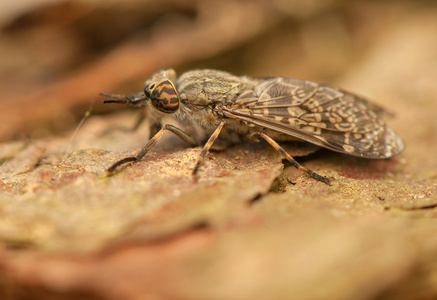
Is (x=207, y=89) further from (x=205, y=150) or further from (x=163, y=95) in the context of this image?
(x=205, y=150)

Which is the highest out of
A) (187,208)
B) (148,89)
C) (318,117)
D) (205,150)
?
(148,89)

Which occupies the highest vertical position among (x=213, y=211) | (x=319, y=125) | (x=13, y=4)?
(x=13, y=4)

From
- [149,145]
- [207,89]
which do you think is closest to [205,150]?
[149,145]

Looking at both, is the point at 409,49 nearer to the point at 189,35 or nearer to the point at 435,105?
the point at 435,105

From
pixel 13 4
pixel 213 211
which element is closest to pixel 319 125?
pixel 213 211

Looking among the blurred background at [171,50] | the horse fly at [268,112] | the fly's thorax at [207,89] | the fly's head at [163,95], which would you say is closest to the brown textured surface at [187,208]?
the blurred background at [171,50]

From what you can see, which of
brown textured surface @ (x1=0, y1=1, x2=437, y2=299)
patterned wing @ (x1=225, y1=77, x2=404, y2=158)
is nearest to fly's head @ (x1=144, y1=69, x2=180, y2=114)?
brown textured surface @ (x1=0, y1=1, x2=437, y2=299)

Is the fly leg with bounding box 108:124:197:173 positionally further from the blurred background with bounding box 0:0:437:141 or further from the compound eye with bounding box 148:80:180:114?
the blurred background with bounding box 0:0:437:141
